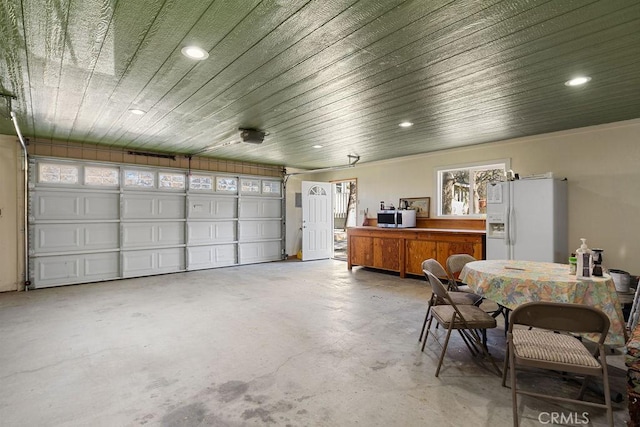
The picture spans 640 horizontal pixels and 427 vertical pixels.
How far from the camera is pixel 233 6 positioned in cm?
185

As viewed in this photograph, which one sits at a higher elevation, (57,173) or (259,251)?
(57,173)

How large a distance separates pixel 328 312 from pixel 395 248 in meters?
2.77

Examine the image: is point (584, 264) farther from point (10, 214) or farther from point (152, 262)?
point (10, 214)

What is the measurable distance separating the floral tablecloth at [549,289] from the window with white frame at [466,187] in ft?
10.9

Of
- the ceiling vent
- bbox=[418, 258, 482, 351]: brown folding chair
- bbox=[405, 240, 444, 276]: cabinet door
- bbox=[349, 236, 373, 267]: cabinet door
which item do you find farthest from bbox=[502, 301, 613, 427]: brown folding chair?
bbox=[349, 236, 373, 267]: cabinet door

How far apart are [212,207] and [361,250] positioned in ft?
12.0

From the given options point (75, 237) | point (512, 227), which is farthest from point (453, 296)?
point (75, 237)

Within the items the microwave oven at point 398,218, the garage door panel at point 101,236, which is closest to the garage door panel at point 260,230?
the garage door panel at point 101,236

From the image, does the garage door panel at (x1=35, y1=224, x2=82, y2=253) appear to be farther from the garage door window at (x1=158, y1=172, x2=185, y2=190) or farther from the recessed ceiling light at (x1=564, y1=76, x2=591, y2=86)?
the recessed ceiling light at (x1=564, y1=76, x2=591, y2=86)

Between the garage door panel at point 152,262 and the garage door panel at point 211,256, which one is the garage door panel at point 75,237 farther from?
the garage door panel at point 211,256

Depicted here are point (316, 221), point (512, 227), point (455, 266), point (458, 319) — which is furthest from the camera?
point (316, 221)

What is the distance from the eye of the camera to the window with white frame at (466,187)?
571 cm

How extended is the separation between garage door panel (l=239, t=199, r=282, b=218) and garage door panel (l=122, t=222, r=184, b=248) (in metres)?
1.55

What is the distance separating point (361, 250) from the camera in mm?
7016
